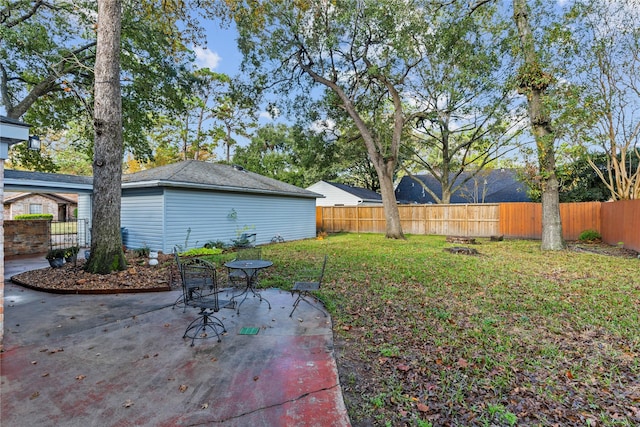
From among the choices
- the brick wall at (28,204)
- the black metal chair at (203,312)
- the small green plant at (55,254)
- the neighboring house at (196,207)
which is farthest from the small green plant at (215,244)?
the brick wall at (28,204)

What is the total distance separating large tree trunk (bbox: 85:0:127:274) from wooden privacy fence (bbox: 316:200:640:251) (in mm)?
13843

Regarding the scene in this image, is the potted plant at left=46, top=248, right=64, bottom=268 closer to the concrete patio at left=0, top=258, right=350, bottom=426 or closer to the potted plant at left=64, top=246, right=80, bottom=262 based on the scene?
the potted plant at left=64, top=246, right=80, bottom=262

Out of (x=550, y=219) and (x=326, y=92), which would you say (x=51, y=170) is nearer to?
(x=326, y=92)

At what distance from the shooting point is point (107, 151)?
22.1ft

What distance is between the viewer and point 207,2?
9.20m

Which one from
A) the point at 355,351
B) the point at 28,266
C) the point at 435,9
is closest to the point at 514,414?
the point at 355,351

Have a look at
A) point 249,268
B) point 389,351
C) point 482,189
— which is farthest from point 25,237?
point 482,189

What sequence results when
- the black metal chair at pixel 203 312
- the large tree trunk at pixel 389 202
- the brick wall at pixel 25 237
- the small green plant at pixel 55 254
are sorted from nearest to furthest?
1. the black metal chair at pixel 203 312
2. the small green plant at pixel 55 254
3. the brick wall at pixel 25 237
4. the large tree trunk at pixel 389 202

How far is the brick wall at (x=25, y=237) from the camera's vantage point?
10.0 metres

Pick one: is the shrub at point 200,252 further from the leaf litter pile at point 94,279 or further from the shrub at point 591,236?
the shrub at point 591,236

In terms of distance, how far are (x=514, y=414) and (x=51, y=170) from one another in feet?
63.9

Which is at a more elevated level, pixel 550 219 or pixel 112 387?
pixel 550 219

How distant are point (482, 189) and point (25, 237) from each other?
29.0 meters

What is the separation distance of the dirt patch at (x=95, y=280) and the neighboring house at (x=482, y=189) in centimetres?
2271
